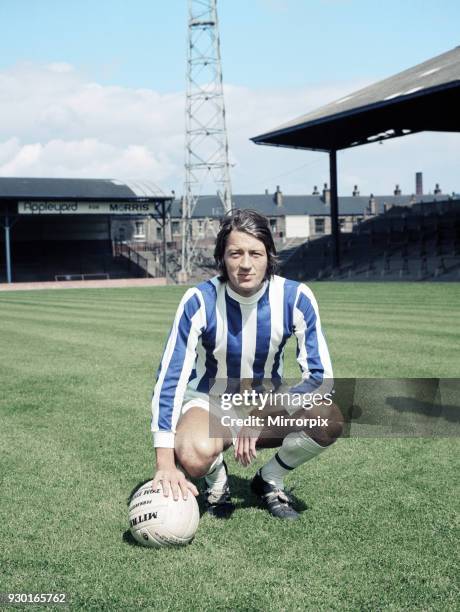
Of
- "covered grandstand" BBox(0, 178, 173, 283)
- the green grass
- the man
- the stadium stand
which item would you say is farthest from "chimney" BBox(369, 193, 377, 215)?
the man

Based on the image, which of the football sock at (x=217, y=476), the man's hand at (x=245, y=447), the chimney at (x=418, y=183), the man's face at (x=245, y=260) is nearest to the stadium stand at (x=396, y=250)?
the football sock at (x=217, y=476)

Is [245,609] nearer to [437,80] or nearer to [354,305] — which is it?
[354,305]

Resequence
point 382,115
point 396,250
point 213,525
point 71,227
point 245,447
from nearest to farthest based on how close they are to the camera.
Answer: point 245,447 → point 213,525 → point 382,115 → point 396,250 → point 71,227

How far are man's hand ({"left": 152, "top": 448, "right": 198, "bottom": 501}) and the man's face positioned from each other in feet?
3.42

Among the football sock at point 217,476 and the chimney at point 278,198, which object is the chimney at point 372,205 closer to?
the chimney at point 278,198

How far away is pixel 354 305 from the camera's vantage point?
20469 mm

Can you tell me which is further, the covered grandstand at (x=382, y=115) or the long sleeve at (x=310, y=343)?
the covered grandstand at (x=382, y=115)

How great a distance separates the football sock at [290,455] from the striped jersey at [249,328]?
37 cm

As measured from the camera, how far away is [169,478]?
12.6ft

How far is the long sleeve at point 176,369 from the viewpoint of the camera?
Result: 3.96 metres

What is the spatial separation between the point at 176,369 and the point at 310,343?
2.71 ft

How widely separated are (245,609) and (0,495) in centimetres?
226

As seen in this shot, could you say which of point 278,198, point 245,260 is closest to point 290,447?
point 245,260

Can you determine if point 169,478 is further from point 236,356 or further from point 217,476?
point 236,356
